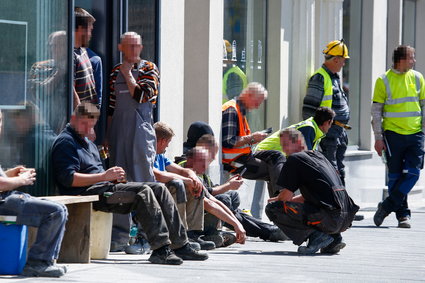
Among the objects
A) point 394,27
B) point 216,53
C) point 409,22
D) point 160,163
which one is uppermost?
point 409,22

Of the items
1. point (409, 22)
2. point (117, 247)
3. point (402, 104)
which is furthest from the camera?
point (409, 22)

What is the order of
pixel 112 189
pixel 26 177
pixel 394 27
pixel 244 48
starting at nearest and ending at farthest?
pixel 26 177 → pixel 112 189 → pixel 244 48 → pixel 394 27

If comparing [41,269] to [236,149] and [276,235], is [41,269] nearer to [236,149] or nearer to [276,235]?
[276,235]

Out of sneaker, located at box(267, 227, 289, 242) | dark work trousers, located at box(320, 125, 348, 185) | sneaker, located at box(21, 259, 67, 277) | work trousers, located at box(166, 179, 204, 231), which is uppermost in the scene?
dark work trousers, located at box(320, 125, 348, 185)

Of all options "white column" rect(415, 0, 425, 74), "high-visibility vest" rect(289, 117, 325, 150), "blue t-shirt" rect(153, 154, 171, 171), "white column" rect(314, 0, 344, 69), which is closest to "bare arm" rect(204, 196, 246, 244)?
"blue t-shirt" rect(153, 154, 171, 171)

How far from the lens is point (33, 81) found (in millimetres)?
9195

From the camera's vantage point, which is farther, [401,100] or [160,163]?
[401,100]

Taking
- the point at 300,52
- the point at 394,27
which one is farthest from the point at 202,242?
the point at 394,27

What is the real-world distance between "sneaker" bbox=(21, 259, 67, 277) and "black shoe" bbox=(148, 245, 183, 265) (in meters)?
1.04

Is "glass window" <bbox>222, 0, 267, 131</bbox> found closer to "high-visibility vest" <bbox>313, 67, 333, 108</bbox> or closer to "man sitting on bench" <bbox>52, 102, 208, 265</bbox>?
"high-visibility vest" <bbox>313, 67, 333, 108</bbox>

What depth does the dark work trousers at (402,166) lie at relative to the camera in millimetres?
13211

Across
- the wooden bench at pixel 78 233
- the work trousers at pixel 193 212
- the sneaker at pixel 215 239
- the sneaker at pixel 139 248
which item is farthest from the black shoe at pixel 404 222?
the wooden bench at pixel 78 233

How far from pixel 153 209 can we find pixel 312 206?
186cm

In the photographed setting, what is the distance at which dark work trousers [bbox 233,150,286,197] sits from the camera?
1186cm
